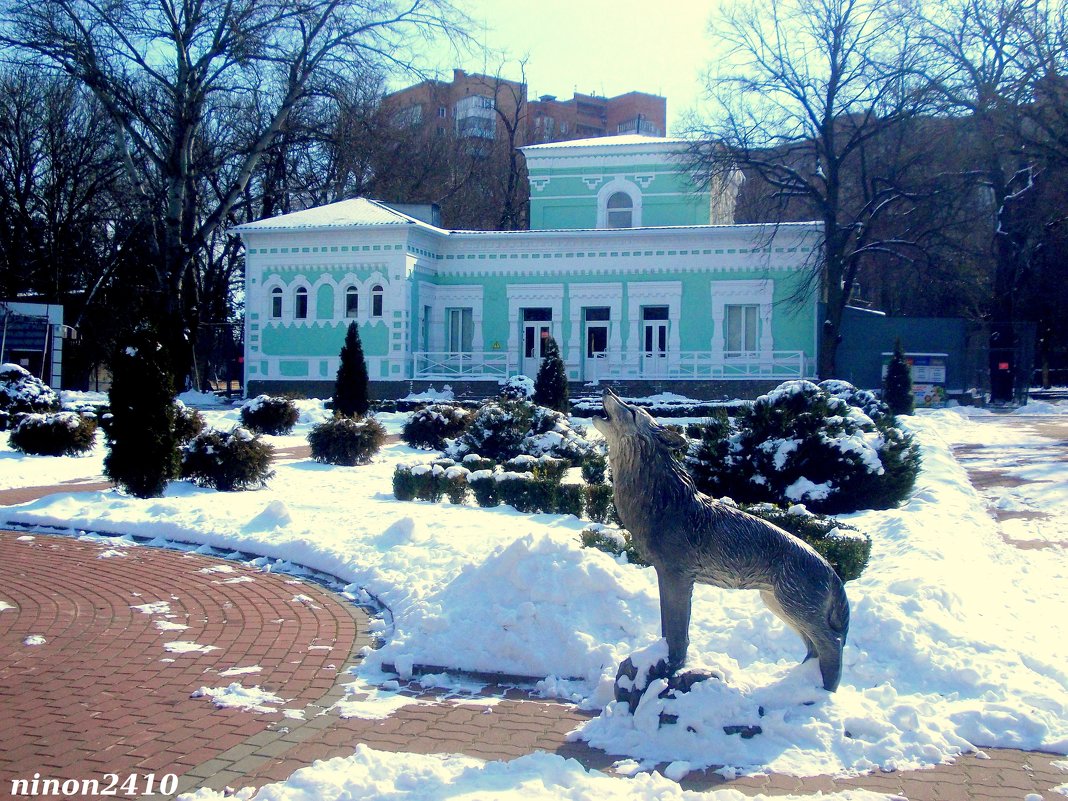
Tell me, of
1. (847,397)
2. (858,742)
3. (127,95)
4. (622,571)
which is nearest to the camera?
(858,742)

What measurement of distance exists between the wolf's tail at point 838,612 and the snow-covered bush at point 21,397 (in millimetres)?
19737

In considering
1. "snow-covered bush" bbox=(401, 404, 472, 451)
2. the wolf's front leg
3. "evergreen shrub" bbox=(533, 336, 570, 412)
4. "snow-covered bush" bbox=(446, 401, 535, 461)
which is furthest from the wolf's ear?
"evergreen shrub" bbox=(533, 336, 570, 412)

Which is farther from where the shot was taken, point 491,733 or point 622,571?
point 622,571

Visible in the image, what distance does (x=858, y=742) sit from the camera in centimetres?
458

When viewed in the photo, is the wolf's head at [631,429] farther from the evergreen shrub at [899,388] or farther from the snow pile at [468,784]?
the evergreen shrub at [899,388]

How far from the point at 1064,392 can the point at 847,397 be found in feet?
109

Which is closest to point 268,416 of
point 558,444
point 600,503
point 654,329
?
point 558,444

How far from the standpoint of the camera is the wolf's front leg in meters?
5.01

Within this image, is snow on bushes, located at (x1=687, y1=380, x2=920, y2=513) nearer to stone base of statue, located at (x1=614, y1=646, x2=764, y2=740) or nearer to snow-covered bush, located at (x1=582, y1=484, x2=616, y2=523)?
snow-covered bush, located at (x1=582, y1=484, x2=616, y2=523)

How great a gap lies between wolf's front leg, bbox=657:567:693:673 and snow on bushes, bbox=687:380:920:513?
636cm

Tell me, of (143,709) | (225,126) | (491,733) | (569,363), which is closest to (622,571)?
(491,733)

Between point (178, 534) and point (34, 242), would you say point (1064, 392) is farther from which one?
point (34, 242)

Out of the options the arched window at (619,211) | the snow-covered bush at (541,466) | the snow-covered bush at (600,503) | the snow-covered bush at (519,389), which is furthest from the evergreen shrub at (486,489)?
the arched window at (619,211)

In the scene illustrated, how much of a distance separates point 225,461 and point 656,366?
75.5 ft
